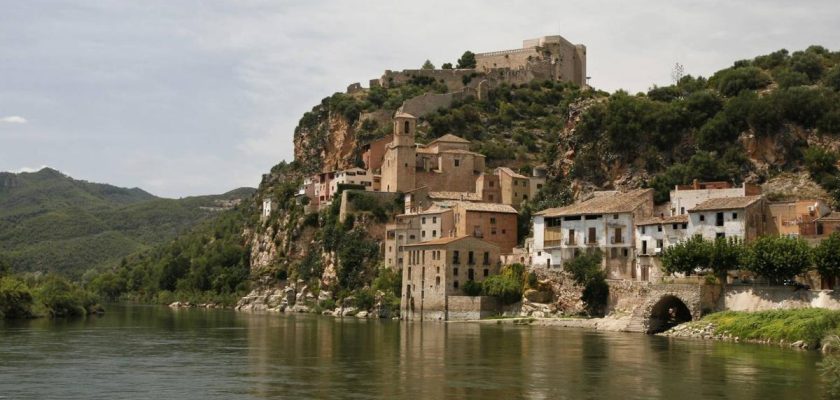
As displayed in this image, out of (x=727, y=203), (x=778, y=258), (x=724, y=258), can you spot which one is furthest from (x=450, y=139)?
(x=778, y=258)

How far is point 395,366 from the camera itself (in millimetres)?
37781

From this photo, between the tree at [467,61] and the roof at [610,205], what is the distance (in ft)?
191

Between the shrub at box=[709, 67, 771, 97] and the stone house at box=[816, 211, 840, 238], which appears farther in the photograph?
the shrub at box=[709, 67, 771, 97]

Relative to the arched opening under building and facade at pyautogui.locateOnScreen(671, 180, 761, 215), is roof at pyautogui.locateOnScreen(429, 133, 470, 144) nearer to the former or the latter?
facade at pyautogui.locateOnScreen(671, 180, 761, 215)

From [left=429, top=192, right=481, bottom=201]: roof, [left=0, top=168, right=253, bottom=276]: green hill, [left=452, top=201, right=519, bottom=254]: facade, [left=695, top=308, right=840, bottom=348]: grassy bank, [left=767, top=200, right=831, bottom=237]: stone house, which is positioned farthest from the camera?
[left=0, top=168, right=253, bottom=276]: green hill

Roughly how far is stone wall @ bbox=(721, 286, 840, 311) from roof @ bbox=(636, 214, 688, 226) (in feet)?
29.0

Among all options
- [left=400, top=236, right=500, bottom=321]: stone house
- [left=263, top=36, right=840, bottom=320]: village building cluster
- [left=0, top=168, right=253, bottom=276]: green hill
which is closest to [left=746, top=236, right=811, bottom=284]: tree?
[left=263, top=36, right=840, bottom=320]: village building cluster

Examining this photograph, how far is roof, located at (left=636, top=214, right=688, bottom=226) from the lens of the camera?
60094 mm

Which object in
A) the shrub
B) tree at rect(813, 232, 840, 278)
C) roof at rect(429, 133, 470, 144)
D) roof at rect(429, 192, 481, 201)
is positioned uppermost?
the shrub

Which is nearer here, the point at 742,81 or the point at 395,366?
the point at 395,366

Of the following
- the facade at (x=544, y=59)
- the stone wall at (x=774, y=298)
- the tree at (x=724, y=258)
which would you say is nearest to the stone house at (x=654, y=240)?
the tree at (x=724, y=258)

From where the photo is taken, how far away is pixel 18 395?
30.0 metres

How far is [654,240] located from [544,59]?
63.9 meters

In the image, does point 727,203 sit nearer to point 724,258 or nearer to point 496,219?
point 724,258
